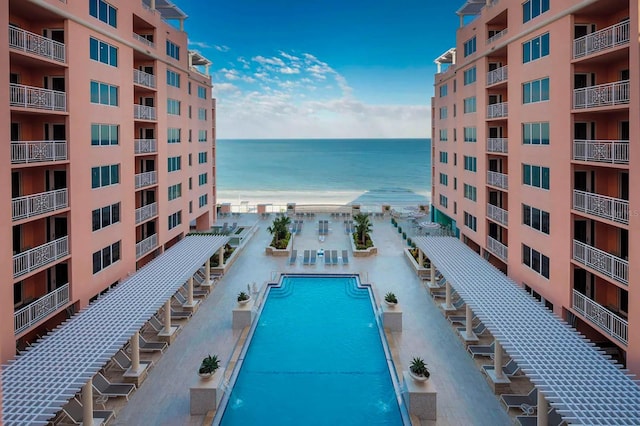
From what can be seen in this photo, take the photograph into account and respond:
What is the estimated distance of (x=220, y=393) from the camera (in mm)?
14508

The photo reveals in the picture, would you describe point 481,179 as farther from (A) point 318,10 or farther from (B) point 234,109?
(B) point 234,109

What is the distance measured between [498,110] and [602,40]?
9.01m

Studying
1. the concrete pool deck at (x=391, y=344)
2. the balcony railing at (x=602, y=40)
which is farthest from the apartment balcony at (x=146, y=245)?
the balcony railing at (x=602, y=40)

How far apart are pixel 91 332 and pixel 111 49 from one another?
39.0 feet

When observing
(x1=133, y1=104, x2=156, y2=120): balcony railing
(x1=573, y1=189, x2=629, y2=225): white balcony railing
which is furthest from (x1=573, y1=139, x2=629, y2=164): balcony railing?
(x1=133, y1=104, x2=156, y2=120): balcony railing

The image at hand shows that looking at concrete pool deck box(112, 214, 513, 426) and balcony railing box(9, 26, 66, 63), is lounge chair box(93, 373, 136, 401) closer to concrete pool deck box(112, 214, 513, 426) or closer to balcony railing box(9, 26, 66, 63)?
concrete pool deck box(112, 214, 513, 426)

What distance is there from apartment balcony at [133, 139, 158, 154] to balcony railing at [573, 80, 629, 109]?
18.6 metres

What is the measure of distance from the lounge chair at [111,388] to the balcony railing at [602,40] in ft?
58.2

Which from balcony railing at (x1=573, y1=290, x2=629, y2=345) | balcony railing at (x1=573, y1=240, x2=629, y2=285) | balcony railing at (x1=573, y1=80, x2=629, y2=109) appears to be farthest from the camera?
balcony railing at (x1=573, y1=80, x2=629, y2=109)

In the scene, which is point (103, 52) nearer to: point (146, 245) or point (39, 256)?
point (39, 256)

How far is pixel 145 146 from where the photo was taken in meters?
24.2

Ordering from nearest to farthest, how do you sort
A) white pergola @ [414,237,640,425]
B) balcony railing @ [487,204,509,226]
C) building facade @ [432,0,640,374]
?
1. white pergola @ [414,237,640,425]
2. building facade @ [432,0,640,374]
3. balcony railing @ [487,204,509,226]

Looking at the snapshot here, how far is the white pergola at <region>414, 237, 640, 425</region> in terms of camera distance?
10414mm

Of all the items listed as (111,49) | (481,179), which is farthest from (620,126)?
(111,49)
